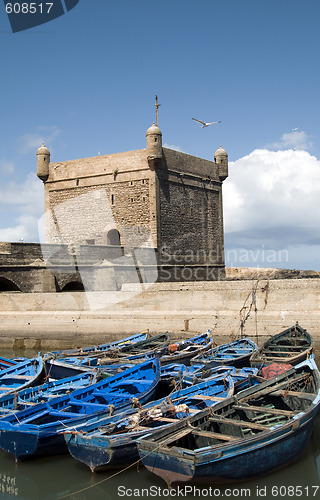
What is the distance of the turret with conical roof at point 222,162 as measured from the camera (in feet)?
109

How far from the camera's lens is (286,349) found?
12.8m

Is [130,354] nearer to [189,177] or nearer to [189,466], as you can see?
[189,466]

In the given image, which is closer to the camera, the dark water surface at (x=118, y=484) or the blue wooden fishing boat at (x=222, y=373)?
the dark water surface at (x=118, y=484)

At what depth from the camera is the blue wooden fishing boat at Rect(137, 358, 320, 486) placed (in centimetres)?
643

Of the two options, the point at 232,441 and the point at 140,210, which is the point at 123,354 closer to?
the point at 232,441

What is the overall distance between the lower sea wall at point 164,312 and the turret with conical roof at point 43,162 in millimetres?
12066

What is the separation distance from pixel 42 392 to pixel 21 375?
2011mm

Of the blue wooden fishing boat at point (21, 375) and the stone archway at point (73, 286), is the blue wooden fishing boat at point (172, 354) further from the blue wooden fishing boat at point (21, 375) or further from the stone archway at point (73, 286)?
the stone archway at point (73, 286)

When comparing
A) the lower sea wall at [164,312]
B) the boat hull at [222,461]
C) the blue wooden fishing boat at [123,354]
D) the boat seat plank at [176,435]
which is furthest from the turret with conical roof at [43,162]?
the boat hull at [222,461]

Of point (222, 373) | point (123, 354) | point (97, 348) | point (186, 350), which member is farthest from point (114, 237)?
point (222, 373)

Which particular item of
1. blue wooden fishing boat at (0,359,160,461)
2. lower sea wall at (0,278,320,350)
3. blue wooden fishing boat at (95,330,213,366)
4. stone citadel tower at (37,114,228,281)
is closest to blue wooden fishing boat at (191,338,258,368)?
blue wooden fishing boat at (95,330,213,366)

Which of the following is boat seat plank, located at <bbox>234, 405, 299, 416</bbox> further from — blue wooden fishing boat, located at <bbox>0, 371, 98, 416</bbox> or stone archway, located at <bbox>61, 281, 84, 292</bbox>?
stone archway, located at <bbox>61, 281, 84, 292</bbox>

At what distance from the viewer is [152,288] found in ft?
61.3

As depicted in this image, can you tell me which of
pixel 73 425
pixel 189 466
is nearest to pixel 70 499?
pixel 73 425
